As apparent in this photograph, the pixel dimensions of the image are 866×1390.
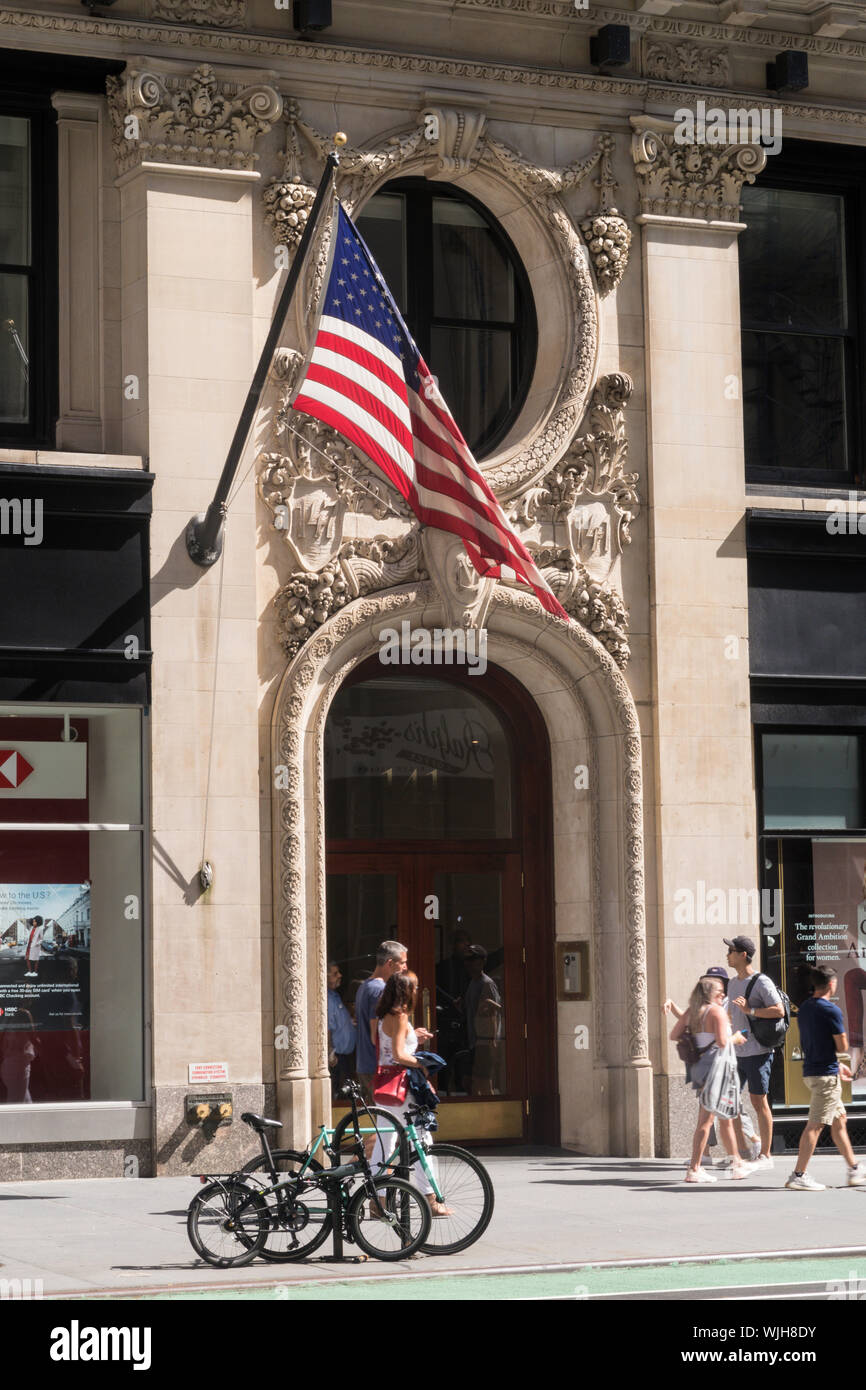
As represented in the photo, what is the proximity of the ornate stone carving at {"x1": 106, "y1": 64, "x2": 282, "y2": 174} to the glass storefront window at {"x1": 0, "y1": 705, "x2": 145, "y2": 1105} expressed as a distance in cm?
509

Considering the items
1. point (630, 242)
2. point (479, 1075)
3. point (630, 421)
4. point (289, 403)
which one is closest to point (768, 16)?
point (630, 242)

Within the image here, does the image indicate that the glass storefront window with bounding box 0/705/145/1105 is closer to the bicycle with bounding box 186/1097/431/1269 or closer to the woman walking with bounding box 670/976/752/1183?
the woman walking with bounding box 670/976/752/1183

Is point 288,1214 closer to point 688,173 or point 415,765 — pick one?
point 415,765

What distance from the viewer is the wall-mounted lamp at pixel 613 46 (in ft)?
65.5

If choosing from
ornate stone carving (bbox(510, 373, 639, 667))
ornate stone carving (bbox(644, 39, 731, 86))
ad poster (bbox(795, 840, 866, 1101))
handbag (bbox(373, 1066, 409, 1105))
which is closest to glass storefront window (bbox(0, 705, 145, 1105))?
handbag (bbox(373, 1066, 409, 1105))

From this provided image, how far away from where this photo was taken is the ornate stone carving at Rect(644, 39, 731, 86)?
2050 centimetres

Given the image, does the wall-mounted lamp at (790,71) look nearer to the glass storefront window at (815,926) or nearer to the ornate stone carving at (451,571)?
the ornate stone carving at (451,571)

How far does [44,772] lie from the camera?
18.0 m

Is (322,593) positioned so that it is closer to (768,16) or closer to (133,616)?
(133,616)

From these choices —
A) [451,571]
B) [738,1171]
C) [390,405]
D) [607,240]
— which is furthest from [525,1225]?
[607,240]

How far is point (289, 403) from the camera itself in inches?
741

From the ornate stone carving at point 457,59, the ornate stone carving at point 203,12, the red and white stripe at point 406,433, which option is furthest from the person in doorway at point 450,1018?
the ornate stone carving at point 203,12

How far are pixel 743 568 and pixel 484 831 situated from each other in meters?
3.69
